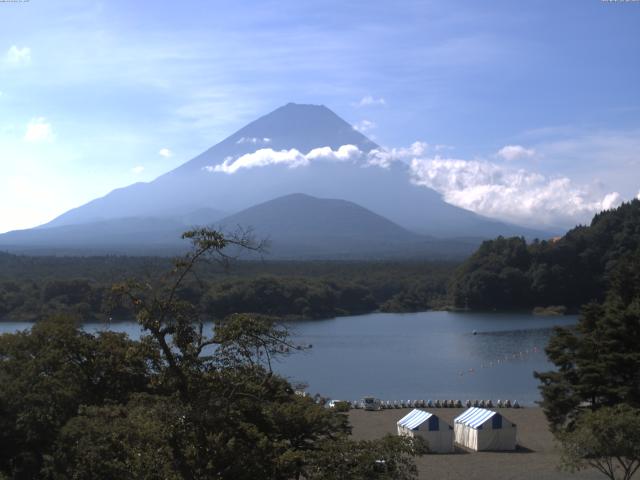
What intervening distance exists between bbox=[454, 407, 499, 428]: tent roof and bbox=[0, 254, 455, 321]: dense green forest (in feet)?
47.2

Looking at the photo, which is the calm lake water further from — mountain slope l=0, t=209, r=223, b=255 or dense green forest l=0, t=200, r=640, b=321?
mountain slope l=0, t=209, r=223, b=255

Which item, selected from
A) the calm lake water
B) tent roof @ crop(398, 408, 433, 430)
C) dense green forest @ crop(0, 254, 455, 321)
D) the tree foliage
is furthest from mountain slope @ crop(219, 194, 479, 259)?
the tree foliage

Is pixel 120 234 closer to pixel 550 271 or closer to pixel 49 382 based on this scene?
pixel 550 271

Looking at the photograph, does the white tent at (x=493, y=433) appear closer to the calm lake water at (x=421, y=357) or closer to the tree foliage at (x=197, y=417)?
the calm lake water at (x=421, y=357)

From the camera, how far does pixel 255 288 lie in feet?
120

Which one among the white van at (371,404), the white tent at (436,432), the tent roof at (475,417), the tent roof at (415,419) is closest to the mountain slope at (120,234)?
the white van at (371,404)

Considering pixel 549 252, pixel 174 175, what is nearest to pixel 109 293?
pixel 549 252

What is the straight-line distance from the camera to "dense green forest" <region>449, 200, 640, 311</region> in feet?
134

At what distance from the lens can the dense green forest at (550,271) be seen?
4084 centimetres

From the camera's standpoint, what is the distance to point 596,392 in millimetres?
11898

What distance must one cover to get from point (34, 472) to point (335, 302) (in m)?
33.6

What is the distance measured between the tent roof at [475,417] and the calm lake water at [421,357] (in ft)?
12.4

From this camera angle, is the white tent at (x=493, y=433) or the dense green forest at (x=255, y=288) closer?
the white tent at (x=493, y=433)

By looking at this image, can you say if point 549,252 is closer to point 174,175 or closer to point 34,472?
point 34,472
